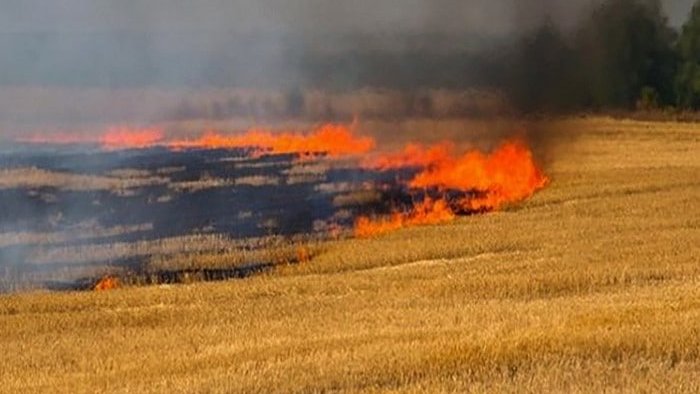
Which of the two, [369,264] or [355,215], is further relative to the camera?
[355,215]

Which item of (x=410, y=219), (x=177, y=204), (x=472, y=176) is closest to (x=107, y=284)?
(x=410, y=219)

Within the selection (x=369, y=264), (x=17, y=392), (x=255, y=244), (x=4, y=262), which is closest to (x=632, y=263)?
(x=369, y=264)

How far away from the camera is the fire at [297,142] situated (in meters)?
46.8

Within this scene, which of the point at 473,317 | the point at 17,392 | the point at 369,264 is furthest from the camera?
the point at 369,264

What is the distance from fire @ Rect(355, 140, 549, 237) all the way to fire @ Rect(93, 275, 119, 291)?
943cm

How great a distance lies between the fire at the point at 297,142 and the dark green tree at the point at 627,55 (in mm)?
9219

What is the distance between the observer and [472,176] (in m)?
38.7

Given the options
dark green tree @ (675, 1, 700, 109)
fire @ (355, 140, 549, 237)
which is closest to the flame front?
fire @ (355, 140, 549, 237)

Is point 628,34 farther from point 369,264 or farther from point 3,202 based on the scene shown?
point 369,264

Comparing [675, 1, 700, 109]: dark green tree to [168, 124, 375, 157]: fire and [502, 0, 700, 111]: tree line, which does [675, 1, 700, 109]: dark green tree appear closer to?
[502, 0, 700, 111]: tree line

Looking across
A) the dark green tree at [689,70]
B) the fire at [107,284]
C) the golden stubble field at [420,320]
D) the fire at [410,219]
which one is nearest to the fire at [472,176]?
the fire at [410,219]

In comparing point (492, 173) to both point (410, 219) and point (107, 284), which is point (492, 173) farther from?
point (107, 284)

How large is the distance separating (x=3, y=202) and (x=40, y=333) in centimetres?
2282

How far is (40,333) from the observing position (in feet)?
58.7
